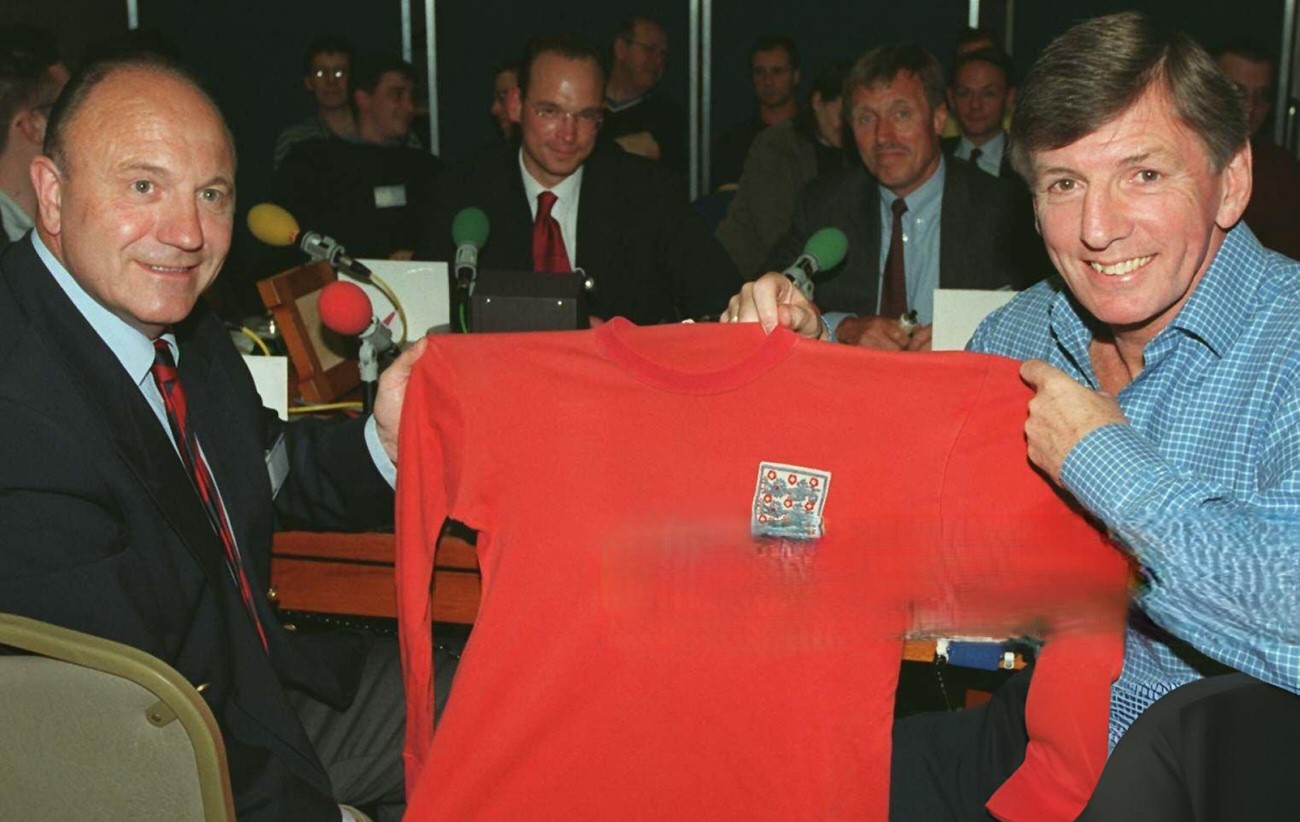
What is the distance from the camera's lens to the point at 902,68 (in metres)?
3.29

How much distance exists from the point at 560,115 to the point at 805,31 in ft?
12.7

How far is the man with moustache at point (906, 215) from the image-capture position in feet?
10.2

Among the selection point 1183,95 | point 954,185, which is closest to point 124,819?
point 1183,95

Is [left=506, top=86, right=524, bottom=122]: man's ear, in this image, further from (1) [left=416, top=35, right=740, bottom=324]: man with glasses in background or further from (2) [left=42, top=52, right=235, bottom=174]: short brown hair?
(2) [left=42, top=52, right=235, bottom=174]: short brown hair

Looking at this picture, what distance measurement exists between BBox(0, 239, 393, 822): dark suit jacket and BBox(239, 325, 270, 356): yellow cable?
2.49 ft

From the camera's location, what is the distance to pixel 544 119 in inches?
128

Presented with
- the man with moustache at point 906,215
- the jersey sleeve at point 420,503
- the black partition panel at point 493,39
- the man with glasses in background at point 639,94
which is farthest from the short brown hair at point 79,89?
the black partition panel at point 493,39

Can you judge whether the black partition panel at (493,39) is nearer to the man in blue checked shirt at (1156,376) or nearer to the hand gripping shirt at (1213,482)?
the man in blue checked shirt at (1156,376)

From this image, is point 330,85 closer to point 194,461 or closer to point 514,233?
point 514,233

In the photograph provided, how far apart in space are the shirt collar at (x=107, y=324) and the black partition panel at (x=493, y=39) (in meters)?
5.27

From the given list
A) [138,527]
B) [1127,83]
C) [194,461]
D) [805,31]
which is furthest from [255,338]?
[805,31]

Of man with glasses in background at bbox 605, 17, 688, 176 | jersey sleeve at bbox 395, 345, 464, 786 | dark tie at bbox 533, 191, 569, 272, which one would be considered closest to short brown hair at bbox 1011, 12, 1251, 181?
jersey sleeve at bbox 395, 345, 464, 786

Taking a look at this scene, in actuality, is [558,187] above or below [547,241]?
above

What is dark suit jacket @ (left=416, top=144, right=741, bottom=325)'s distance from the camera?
331 cm
